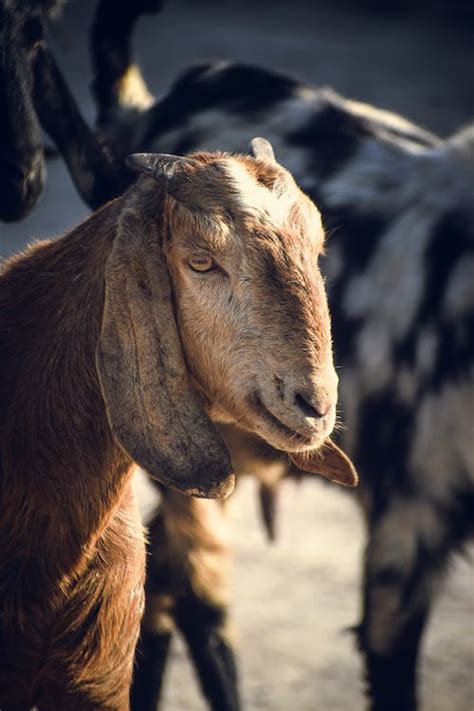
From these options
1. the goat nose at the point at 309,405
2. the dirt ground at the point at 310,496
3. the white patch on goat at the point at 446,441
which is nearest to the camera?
the goat nose at the point at 309,405

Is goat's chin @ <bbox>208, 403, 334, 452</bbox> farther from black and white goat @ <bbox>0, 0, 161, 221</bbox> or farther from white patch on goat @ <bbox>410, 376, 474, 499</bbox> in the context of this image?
white patch on goat @ <bbox>410, 376, 474, 499</bbox>

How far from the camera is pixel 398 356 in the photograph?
3639 millimetres

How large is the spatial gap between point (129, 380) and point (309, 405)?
0.30m

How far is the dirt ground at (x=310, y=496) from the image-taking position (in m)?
4.38

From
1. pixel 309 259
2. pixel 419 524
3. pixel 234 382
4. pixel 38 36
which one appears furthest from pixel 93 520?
pixel 419 524

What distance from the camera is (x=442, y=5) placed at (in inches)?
377

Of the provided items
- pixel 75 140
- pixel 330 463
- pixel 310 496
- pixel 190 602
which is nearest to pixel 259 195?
pixel 330 463

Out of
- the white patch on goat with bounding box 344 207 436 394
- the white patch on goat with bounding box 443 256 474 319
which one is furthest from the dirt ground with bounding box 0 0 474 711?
the white patch on goat with bounding box 443 256 474 319

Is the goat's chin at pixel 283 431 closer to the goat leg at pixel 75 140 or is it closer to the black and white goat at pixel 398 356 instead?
the goat leg at pixel 75 140

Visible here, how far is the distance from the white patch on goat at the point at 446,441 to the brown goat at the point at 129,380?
1.25m

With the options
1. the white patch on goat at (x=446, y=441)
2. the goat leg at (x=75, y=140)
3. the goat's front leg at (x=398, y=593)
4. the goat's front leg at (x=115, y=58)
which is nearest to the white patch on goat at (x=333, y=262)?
the white patch on goat at (x=446, y=441)

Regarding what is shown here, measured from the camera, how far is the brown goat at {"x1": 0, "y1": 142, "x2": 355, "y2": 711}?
2000 mm

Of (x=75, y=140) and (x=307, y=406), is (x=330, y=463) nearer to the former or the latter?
(x=307, y=406)

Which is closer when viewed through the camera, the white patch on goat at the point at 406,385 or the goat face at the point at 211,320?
the goat face at the point at 211,320
